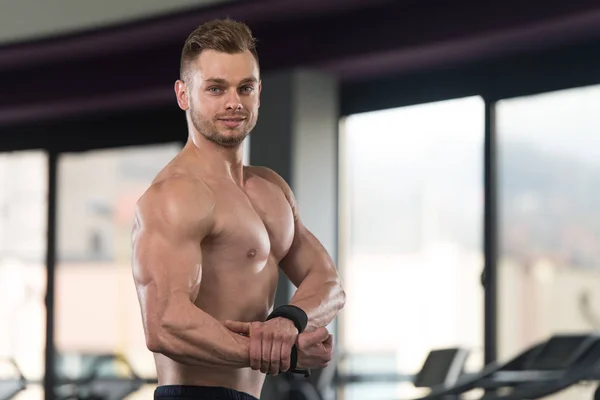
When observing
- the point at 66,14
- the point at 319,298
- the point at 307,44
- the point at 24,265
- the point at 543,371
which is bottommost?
the point at 543,371

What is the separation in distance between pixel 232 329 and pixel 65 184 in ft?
18.3

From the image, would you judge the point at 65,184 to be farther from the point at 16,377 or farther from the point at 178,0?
the point at 178,0

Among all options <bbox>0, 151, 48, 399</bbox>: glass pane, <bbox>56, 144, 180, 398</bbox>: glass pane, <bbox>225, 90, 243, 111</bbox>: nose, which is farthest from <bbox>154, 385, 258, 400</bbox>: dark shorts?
<bbox>0, 151, 48, 399</bbox>: glass pane

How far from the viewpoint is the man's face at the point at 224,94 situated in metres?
2.03

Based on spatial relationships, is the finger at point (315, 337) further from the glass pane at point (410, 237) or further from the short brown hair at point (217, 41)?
the glass pane at point (410, 237)

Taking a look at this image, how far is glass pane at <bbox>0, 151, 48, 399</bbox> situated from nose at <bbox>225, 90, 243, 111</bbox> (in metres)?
5.53

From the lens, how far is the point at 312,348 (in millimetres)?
1951

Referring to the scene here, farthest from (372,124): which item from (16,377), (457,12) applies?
(16,377)

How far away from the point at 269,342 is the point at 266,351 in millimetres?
18

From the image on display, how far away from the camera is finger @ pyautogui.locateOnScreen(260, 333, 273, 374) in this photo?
1873mm

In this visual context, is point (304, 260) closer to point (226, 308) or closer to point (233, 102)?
point (226, 308)

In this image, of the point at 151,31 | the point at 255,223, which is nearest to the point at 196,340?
the point at 255,223

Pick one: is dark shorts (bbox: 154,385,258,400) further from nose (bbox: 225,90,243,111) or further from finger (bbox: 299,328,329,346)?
nose (bbox: 225,90,243,111)

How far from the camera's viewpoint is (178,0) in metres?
5.32
